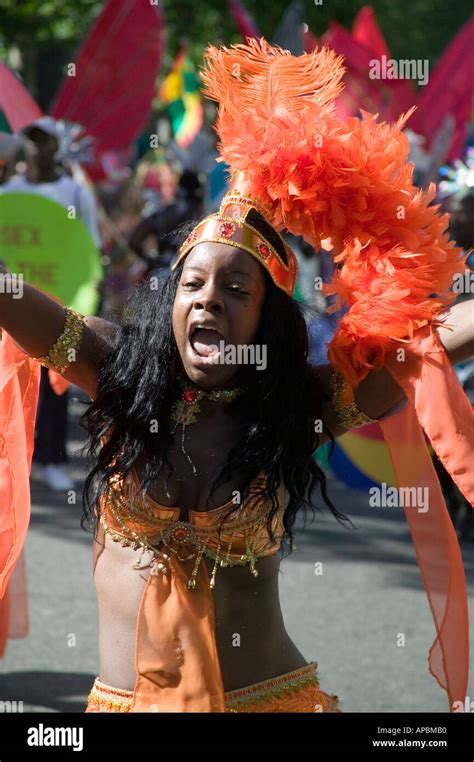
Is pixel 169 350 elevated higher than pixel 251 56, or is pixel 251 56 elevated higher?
pixel 251 56

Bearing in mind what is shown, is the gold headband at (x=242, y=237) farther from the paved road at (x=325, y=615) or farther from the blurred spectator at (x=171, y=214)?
the blurred spectator at (x=171, y=214)

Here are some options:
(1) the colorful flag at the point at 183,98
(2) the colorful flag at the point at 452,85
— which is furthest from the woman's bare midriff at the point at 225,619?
(1) the colorful flag at the point at 183,98

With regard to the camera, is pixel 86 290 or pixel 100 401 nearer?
pixel 100 401

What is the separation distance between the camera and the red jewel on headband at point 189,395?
253 centimetres

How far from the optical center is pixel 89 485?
2.58 m

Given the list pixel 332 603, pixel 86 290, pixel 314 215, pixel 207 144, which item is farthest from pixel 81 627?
pixel 207 144

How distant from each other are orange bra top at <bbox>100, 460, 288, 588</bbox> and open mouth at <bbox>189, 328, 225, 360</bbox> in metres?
0.29

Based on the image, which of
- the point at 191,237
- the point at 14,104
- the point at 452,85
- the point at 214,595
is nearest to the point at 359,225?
the point at 191,237

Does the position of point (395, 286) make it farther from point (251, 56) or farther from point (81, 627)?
point (81, 627)

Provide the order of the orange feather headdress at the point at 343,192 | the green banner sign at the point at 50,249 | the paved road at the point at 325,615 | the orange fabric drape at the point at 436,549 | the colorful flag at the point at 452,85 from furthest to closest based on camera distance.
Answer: the colorful flag at the point at 452,85, the green banner sign at the point at 50,249, the paved road at the point at 325,615, the orange fabric drape at the point at 436,549, the orange feather headdress at the point at 343,192

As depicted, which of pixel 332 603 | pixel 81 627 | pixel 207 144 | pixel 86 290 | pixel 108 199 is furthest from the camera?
pixel 108 199

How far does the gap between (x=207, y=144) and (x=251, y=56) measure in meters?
7.61

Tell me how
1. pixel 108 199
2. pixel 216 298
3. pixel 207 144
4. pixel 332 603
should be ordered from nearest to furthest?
pixel 216 298
pixel 332 603
pixel 207 144
pixel 108 199

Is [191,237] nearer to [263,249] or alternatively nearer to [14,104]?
[263,249]
